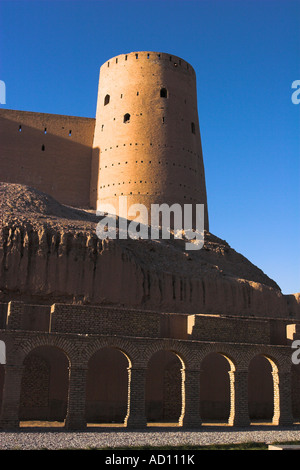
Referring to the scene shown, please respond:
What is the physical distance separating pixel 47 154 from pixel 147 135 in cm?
613

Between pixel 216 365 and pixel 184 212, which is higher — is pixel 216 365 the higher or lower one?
the lower one

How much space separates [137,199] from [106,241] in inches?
361

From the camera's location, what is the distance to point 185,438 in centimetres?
1180

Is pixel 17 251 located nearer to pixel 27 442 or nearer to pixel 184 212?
pixel 27 442

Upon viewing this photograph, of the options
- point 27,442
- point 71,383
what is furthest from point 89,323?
point 27,442

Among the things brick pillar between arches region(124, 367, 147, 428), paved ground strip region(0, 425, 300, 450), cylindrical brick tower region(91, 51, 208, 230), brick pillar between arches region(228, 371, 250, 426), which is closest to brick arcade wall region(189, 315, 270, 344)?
brick pillar between arches region(228, 371, 250, 426)

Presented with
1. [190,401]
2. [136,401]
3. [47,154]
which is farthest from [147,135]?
[136,401]

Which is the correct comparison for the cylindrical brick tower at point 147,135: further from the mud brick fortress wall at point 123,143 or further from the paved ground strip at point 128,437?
the paved ground strip at point 128,437

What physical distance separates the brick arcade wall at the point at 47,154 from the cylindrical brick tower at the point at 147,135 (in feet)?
2.82

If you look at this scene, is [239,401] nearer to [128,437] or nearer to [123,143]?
[128,437]

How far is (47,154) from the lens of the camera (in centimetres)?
3156

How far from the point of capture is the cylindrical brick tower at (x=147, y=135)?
97.3 feet

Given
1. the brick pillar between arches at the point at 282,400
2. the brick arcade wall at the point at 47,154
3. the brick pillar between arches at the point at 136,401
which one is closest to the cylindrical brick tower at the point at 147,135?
the brick arcade wall at the point at 47,154

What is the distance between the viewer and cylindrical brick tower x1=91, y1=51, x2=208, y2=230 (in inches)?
1168
